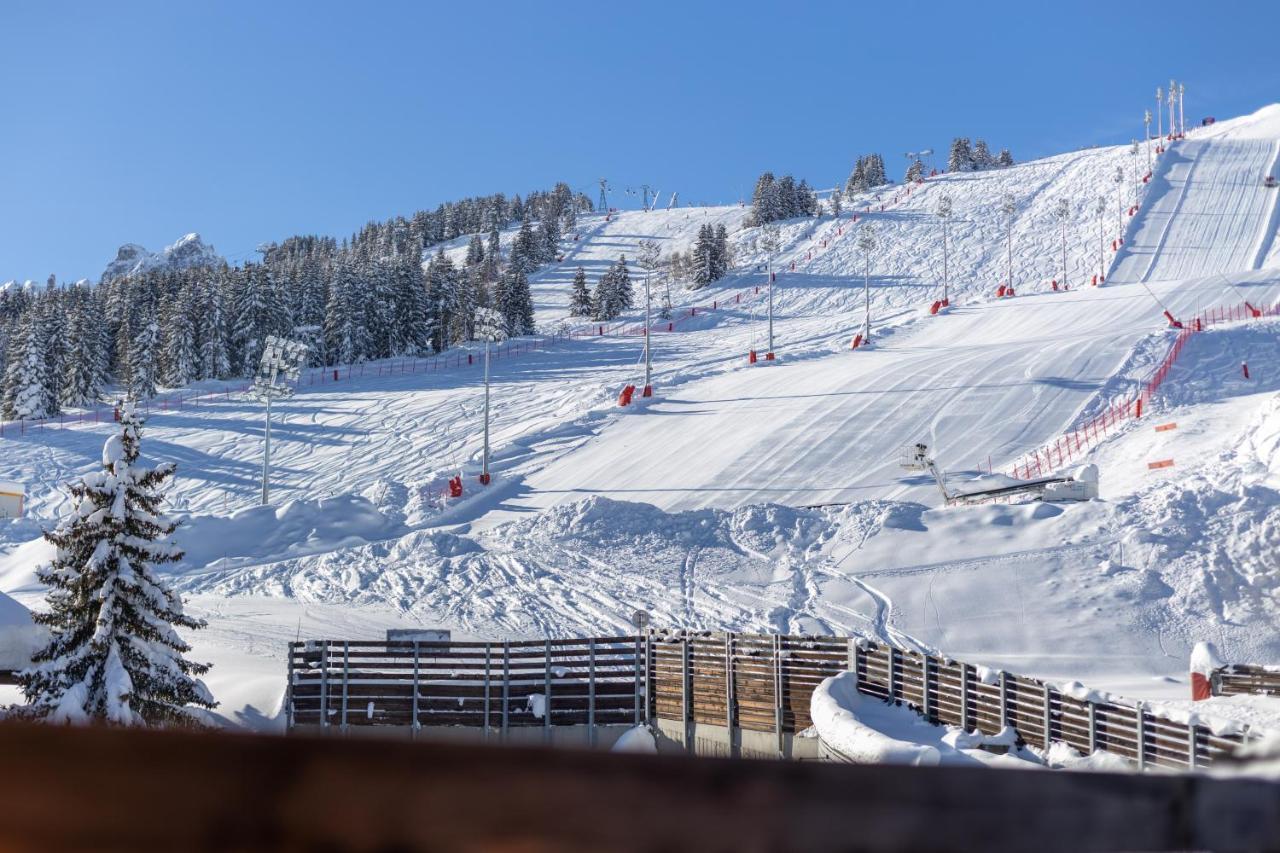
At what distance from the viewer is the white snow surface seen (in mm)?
22891

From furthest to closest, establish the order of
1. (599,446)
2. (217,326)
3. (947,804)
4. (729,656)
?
1. (217,326)
2. (599,446)
3. (729,656)
4. (947,804)

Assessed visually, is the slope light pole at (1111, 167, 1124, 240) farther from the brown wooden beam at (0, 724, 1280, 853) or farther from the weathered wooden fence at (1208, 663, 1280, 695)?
the brown wooden beam at (0, 724, 1280, 853)

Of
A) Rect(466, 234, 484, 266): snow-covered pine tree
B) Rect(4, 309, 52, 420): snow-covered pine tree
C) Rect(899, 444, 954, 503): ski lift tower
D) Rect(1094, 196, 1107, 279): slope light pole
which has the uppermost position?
Rect(466, 234, 484, 266): snow-covered pine tree

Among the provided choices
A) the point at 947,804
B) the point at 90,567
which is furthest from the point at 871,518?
the point at 947,804

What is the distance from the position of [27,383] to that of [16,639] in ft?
197

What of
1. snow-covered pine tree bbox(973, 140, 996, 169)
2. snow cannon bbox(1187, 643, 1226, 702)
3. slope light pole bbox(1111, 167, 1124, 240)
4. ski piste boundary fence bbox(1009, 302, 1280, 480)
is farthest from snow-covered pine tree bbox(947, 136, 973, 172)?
snow cannon bbox(1187, 643, 1226, 702)

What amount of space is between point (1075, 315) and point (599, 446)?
28053mm

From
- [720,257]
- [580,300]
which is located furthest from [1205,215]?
[580,300]

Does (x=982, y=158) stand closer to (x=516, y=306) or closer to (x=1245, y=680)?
(x=516, y=306)

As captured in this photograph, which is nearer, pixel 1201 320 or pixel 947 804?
pixel 947 804

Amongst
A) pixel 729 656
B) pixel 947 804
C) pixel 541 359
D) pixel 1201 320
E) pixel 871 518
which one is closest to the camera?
pixel 947 804

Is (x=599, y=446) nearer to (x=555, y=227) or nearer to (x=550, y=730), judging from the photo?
(x=550, y=730)

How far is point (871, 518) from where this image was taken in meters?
28.0

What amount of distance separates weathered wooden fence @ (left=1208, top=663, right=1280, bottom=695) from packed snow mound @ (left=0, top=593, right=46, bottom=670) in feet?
56.1
